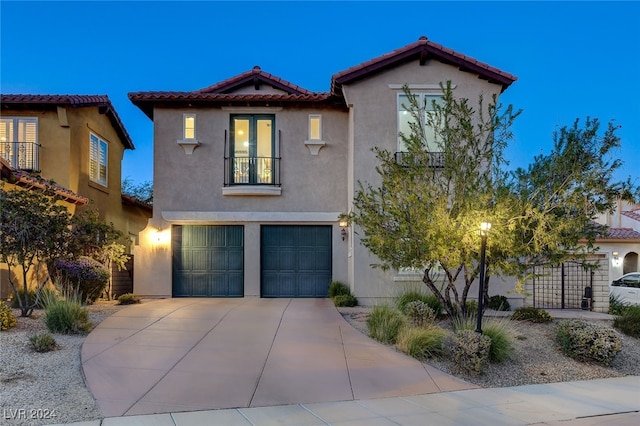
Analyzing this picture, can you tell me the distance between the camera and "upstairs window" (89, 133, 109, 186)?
15.9 meters

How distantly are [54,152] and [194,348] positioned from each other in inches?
385

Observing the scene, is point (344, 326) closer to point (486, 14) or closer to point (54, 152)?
point (54, 152)

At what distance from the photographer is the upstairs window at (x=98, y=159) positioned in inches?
625

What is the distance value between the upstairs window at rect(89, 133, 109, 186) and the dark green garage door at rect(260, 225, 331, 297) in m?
6.24

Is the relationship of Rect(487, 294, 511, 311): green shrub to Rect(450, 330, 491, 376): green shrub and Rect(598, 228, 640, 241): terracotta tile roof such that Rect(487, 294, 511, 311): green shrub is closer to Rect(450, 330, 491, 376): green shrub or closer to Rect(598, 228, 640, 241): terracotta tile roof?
Rect(450, 330, 491, 376): green shrub

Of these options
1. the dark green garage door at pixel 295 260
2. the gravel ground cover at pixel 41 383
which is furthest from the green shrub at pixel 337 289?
the gravel ground cover at pixel 41 383

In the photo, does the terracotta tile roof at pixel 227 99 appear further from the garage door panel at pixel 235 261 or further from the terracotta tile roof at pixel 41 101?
the garage door panel at pixel 235 261

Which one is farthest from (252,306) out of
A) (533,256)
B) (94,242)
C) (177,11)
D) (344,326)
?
(177,11)

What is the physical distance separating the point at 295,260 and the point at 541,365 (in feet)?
28.0

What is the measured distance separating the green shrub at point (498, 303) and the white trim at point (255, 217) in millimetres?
5213

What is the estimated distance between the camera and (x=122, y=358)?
7336mm

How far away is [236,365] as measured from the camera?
23.7 feet

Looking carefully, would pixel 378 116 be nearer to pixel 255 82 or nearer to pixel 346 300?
pixel 255 82

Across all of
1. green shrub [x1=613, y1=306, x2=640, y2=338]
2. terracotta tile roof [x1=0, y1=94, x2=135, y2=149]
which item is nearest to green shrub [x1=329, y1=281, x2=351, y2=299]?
green shrub [x1=613, y1=306, x2=640, y2=338]
